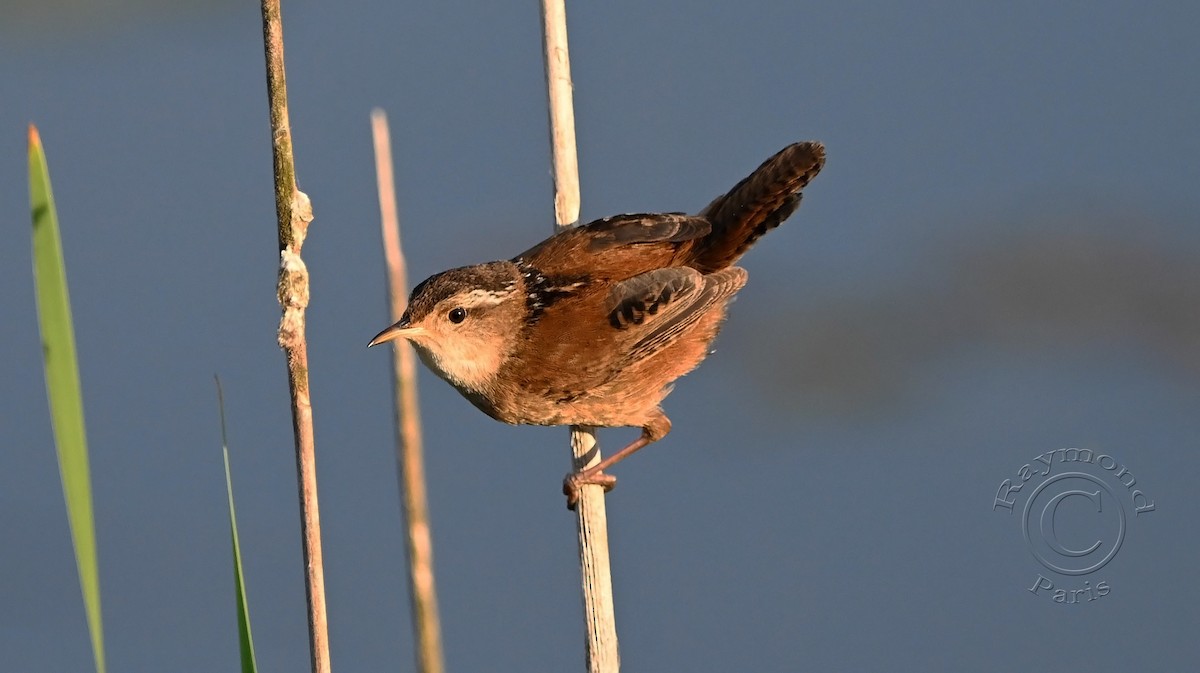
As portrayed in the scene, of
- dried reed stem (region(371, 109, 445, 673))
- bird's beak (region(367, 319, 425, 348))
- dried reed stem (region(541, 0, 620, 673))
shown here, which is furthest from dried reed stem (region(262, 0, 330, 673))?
bird's beak (region(367, 319, 425, 348))

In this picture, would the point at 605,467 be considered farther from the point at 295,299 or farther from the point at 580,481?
the point at 295,299

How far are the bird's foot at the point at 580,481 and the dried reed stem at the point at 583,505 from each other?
8 cm

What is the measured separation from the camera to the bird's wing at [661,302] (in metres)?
3.02

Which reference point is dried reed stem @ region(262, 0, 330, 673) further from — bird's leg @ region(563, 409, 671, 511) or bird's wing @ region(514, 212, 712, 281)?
bird's wing @ region(514, 212, 712, 281)

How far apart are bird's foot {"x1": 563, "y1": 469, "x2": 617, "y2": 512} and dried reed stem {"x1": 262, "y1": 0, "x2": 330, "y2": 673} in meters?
1.00

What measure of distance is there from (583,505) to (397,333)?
59 cm

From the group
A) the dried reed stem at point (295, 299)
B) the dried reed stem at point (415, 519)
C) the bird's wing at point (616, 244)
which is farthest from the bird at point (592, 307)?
the dried reed stem at point (295, 299)

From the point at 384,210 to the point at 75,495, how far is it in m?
0.89

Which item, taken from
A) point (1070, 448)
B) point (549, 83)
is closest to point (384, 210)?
point (549, 83)

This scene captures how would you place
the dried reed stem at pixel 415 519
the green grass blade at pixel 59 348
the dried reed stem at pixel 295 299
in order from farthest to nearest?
1. the dried reed stem at pixel 415 519
2. the dried reed stem at pixel 295 299
3. the green grass blade at pixel 59 348

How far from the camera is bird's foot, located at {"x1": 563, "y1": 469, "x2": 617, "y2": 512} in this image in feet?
9.73

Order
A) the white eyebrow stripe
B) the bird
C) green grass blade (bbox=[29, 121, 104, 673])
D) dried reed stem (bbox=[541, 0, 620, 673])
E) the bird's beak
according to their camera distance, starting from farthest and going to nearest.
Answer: the white eyebrow stripe → the bird → the bird's beak → dried reed stem (bbox=[541, 0, 620, 673]) → green grass blade (bbox=[29, 121, 104, 673])

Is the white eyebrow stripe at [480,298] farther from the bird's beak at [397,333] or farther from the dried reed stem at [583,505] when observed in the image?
the dried reed stem at [583,505]

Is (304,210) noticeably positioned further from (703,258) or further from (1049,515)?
(1049,515)
